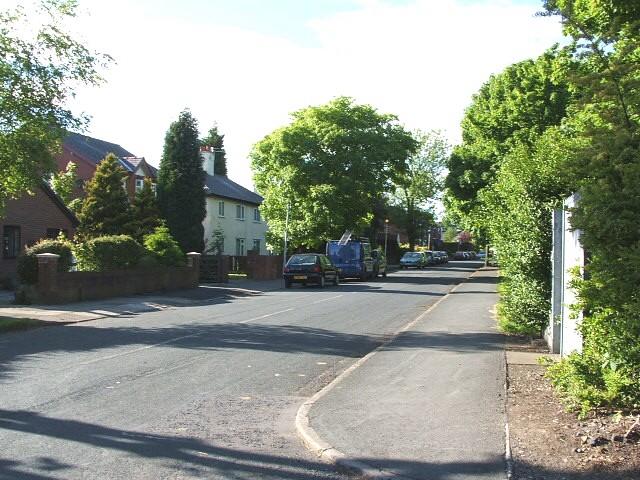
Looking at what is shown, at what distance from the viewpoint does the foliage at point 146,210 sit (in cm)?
4234

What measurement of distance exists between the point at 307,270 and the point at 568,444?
26.6 metres

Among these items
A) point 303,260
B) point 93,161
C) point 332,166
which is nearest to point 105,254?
point 303,260

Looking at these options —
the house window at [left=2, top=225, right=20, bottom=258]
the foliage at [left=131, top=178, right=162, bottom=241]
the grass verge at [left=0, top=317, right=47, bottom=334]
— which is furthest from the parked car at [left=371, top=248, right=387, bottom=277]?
the grass verge at [left=0, top=317, right=47, bottom=334]

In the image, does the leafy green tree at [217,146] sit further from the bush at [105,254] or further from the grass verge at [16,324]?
the grass verge at [16,324]

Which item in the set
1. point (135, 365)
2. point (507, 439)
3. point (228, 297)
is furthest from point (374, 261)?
point (507, 439)

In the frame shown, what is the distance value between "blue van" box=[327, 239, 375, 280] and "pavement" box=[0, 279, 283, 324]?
11.4m

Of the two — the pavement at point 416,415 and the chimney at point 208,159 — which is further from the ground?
the chimney at point 208,159

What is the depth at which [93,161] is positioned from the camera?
4875cm

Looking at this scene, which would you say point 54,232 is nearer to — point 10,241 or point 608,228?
point 10,241

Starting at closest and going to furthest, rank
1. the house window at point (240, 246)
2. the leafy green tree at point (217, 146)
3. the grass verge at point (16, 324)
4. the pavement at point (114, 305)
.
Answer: the grass verge at point (16, 324) < the pavement at point (114, 305) < the house window at point (240, 246) < the leafy green tree at point (217, 146)

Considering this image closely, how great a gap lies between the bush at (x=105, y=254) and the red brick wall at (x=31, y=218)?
6257 mm

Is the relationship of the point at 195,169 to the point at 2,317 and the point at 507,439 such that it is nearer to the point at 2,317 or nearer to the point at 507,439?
the point at 2,317

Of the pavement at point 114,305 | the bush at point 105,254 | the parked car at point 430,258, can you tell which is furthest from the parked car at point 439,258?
the bush at point 105,254

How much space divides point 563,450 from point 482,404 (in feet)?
5.86
